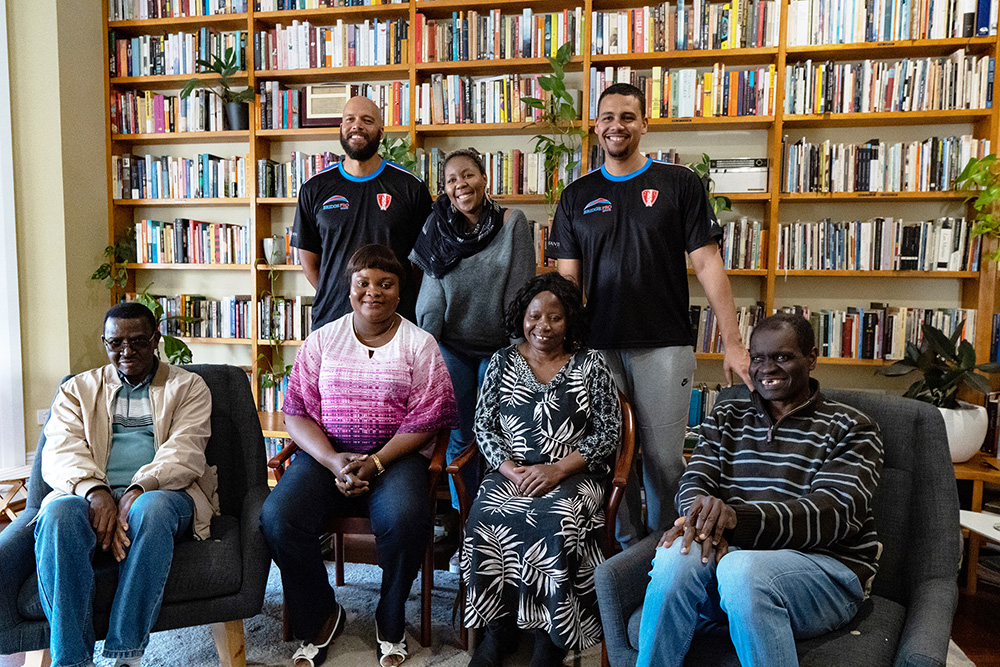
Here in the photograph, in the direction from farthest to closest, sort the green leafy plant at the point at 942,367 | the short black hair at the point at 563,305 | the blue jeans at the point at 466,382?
the green leafy plant at the point at 942,367 → the blue jeans at the point at 466,382 → the short black hair at the point at 563,305

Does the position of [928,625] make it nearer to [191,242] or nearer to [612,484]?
[612,484]

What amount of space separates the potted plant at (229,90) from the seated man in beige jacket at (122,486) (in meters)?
2.24

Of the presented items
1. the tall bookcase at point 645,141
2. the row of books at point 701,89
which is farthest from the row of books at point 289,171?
the row of books at point 701,89

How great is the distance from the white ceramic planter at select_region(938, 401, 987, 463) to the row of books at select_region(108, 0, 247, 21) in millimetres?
4316

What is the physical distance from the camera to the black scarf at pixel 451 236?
249cm

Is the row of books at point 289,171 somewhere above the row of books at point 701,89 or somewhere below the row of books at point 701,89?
below

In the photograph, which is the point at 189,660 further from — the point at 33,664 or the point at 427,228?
the point at 427,228

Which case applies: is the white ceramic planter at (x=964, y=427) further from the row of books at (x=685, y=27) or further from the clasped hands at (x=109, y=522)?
the clasped hands at (x=109, y=522)

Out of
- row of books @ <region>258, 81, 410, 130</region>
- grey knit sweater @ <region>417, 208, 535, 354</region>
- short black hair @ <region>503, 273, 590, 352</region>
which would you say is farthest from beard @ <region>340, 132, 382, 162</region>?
row of books @ <region>258, 81, 410, 130</region>

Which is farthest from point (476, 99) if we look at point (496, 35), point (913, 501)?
point (913, 501)

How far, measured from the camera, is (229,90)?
161 inches

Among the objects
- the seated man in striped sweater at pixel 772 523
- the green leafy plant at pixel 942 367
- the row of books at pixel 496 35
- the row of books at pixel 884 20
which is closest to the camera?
the seated man in striped sweater at pixel 772 523

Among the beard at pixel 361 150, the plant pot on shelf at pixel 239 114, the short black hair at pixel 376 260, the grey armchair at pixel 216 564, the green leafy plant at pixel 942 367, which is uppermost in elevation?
the plant pot on shelf at pixel 239 114

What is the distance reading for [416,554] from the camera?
83.0 inches
